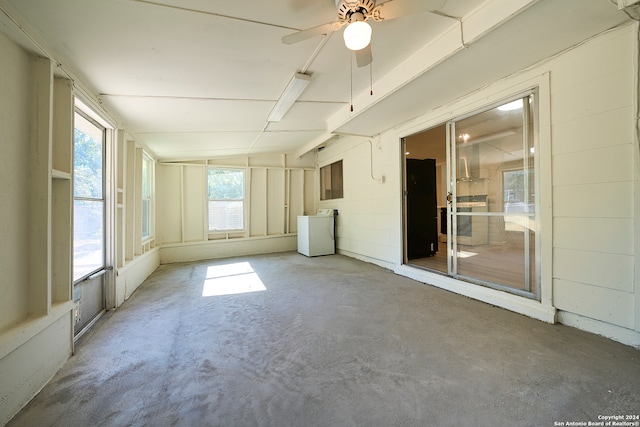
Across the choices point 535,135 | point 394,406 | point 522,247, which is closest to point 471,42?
point 535,135

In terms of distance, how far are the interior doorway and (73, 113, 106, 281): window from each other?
401cm

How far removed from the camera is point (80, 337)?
212 cm

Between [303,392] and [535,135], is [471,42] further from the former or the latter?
[303,392]

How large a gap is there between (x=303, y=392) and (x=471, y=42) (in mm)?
2671

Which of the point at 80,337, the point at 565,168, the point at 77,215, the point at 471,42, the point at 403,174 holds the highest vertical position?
the point at 471,42

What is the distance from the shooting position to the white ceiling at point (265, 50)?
1.56 m

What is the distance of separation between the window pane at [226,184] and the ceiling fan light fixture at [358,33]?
499 centimetres

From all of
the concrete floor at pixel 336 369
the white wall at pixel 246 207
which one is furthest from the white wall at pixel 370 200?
the concrete floor at pixel 336 369

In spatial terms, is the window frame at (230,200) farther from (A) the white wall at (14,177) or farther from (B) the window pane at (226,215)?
(A) the white wall at (14,177)

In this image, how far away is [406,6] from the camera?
4.79ft

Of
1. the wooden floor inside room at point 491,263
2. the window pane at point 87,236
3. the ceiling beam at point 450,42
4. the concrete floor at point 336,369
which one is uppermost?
the ceiling beam at point 450,42

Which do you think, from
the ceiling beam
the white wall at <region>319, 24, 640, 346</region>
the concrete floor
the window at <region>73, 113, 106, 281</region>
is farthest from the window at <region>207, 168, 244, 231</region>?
the white wall at <region>319, 24, 640, 346</region>

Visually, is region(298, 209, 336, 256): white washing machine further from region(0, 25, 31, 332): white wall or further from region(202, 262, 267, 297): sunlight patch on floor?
region(0, 25, 31, 332): white wall

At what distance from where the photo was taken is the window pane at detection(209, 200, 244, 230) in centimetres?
579
